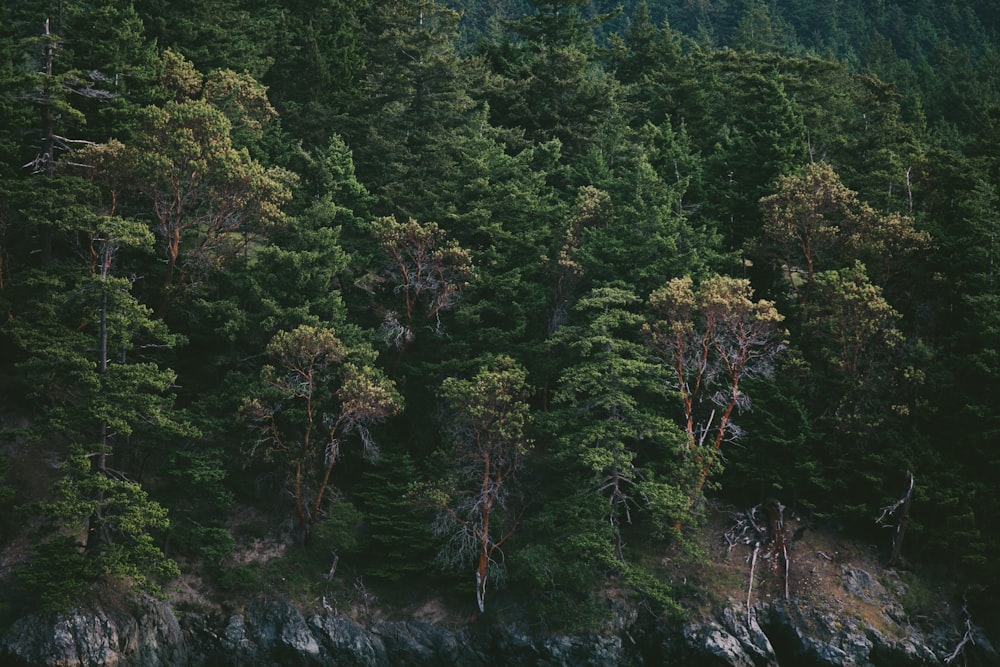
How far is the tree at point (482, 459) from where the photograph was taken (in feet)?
109

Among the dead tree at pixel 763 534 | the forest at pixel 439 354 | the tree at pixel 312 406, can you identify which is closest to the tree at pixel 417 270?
the forest at pixel 439 354

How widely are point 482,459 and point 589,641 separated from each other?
704 centimetres

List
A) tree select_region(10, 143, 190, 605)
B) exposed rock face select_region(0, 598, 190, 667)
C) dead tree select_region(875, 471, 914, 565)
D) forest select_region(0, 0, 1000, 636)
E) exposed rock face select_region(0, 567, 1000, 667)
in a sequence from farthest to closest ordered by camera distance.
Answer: dead tree select_region(875, 471, 914, 565) → forest select_region(0, 0, 1000, 636) → exposed rock face select_region(0, 567, 1000, 667) → tree select_region(10, 143, 190, 605) → exposed rock face select_region(0, 598, 190, 667)

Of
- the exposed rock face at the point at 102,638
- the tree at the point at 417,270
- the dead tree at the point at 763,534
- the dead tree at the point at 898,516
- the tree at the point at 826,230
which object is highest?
the tree at the point at 826,230

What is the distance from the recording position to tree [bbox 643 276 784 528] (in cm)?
3459

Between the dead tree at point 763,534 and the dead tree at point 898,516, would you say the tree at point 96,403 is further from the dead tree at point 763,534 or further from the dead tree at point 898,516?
the dead tree at point 898,516

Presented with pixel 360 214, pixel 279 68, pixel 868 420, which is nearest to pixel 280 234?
pixel 360 214

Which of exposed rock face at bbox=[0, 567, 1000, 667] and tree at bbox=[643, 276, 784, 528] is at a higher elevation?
tree at bbox=[643, 276, 784, 528]

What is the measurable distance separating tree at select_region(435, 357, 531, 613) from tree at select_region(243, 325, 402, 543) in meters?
2.80

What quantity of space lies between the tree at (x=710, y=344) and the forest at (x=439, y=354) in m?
0.14

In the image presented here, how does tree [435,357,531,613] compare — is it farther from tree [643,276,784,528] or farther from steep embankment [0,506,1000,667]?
tree [643,276,784,528]

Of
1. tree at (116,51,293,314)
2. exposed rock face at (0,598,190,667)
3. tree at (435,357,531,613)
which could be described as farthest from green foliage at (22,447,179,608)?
tree at (435,357,531,613)

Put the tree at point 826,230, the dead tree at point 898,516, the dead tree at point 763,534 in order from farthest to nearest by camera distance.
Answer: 1. the tree at point 826,230
2. the dead tree at point 763,534
3. the dead tree at point 898,516

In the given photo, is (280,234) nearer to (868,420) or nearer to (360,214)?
(360,214)
